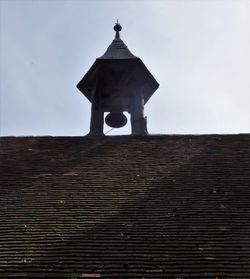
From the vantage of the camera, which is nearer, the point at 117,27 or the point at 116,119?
the point at 116,119

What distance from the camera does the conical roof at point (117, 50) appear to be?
13.1m

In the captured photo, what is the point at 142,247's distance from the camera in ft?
20.0

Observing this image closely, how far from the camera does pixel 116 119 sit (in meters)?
13.0

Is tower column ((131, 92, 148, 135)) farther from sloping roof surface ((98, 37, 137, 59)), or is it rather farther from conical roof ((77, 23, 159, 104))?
sloping roof surface ((98, 37, 137, 59))

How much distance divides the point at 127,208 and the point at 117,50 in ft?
23.7

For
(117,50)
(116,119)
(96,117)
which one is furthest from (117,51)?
(96,117)

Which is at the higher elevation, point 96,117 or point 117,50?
point 117,50

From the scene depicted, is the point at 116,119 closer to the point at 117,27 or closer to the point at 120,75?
the point at 120,75

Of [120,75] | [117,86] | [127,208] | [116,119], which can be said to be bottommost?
[127,208]

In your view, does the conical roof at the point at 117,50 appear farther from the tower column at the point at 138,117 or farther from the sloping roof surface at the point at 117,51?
the tower column at the point at 138,117

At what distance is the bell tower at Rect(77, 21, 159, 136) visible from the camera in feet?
41.9

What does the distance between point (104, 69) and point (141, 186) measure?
5.41 m

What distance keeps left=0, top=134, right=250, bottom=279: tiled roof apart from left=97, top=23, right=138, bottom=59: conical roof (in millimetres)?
3013

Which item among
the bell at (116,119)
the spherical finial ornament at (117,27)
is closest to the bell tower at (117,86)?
the bell at (116,119)
